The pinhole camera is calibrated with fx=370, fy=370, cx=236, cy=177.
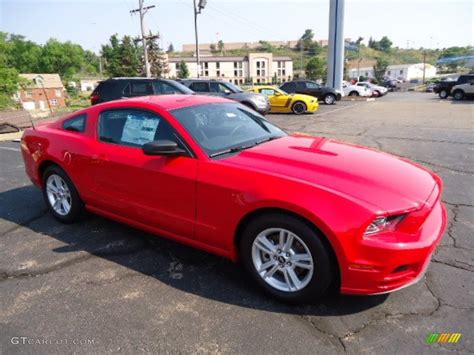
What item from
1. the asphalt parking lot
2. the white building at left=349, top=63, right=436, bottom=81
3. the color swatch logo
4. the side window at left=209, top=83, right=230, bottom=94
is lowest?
the asphalt parking lot

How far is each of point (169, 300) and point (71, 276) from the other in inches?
40.8

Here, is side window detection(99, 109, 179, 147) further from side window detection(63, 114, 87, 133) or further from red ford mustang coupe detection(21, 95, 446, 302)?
side window detection(63, 114, 87, 133)

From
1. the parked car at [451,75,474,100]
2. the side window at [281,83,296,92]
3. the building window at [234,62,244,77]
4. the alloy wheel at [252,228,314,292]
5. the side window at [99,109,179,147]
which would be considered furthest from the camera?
the building window at [234,62,244,77]

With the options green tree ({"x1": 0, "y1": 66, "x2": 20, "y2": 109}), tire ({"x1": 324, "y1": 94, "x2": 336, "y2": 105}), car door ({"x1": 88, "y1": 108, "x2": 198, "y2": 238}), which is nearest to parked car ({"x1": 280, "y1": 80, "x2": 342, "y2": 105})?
tire ({"x1": 324, "y1": 94, "x2": 336, "y2": 105})

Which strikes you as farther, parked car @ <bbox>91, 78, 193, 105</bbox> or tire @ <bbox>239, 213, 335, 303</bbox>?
parked car @ <bbox>91, 78, 193, 105</bbox>

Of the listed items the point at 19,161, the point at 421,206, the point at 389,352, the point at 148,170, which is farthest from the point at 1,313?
the point at 19,161

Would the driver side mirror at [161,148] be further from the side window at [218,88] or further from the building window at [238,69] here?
the building window at [238,69]

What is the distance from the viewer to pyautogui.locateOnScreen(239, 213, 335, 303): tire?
2.60 metres

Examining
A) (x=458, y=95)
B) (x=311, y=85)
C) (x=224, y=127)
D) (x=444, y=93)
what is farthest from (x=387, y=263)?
(x=444, y=93)

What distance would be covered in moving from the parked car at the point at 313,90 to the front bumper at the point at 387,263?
23402mm

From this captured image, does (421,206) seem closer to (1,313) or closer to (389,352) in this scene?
(389,352)

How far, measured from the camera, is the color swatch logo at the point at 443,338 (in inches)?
94.3

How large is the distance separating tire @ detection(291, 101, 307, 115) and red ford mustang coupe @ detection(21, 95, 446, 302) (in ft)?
47.4

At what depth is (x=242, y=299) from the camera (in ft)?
9.61
